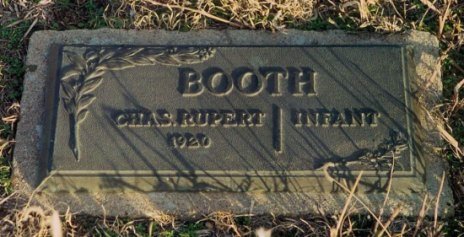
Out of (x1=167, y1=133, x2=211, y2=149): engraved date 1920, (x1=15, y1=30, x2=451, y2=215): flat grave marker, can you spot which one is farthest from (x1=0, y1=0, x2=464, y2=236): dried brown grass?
(x1=167, y1=133, x2=211, y2=149): engraved date 1920

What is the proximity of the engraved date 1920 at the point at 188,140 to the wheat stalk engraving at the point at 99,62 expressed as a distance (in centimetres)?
41

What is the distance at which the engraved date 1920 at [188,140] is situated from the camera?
2.86m

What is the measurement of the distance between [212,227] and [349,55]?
44.1 inches

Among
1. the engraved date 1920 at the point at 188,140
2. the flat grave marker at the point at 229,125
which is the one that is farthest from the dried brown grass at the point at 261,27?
the engraved date 1920 at the point at 188,140

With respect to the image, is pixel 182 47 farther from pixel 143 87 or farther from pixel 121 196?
pixel 121 196

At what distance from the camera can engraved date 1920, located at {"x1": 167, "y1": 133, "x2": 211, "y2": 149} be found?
2.86m

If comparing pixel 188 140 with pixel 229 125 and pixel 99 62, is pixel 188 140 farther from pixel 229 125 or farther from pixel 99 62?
pixel 99 62

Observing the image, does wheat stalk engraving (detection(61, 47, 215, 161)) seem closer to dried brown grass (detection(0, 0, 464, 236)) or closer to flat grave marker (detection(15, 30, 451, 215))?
flat grave marker (detection(15, 30, 451, 215))

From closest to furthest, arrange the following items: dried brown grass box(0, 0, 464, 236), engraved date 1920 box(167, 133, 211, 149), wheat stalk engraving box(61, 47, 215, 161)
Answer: dried brown grass box(0, 0, 464, 236) < engraved date 1920 box(167, 133, 211, 149) < wheat stalk engraving box(61, 47, 215, 161)

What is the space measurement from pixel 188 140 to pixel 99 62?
0.65 meters

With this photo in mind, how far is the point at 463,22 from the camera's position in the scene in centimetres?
329

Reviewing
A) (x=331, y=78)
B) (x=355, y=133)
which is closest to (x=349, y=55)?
(x=331, y=78)

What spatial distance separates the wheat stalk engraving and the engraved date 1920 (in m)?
0.41

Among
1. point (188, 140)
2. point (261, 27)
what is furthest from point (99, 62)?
point (261, 27)
